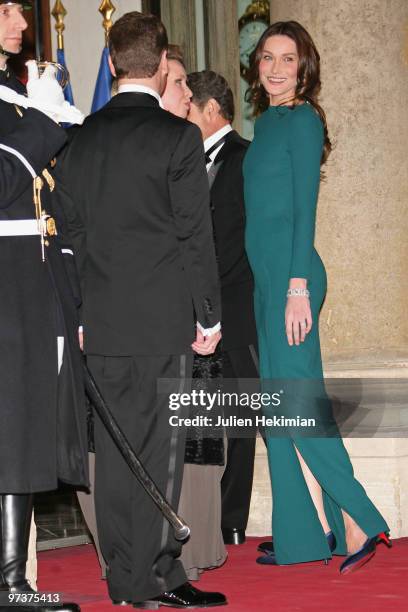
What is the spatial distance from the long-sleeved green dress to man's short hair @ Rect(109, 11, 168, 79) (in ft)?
2.41

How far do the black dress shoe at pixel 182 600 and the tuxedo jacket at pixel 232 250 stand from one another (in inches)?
59.0

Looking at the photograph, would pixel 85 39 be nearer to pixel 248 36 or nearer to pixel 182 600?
pixel 248 36

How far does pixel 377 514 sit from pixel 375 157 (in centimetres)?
179

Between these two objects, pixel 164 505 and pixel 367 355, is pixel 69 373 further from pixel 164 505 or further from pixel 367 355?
pixel 367 355

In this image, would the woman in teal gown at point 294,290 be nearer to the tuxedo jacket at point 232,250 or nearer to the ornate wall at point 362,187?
the tuxedo jacket at point 232,250

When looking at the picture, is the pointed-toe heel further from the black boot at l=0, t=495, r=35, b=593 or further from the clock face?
the clock face

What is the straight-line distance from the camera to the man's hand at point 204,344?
386 cm

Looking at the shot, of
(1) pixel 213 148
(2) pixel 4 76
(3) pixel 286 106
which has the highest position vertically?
(2) pixel 4 76

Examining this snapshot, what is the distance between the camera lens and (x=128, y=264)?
3828 mm

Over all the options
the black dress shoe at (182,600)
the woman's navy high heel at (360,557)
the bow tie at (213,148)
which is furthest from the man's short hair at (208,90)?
the black dress shoe at (182,600)

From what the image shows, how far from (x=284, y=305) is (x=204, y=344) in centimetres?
72

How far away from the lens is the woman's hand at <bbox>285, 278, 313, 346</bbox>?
173 inches

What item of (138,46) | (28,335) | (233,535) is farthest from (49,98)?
(233,535)

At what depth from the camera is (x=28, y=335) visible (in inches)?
140
